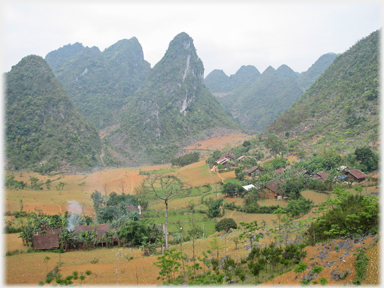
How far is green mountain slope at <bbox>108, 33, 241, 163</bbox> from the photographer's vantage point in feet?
217

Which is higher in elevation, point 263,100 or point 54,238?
point 263,100

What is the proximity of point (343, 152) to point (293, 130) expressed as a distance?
55.4 ft

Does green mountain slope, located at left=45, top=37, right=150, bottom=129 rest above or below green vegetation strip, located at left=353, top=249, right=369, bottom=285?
above

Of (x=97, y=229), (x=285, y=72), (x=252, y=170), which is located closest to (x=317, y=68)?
(x=285, y=72)

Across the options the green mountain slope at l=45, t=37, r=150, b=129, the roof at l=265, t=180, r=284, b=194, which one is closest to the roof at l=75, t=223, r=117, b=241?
the roof at l=265, t=180, r=284, b=194

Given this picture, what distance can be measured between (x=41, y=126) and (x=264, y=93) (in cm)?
10019

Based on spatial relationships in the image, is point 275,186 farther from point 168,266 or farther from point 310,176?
point 168,266

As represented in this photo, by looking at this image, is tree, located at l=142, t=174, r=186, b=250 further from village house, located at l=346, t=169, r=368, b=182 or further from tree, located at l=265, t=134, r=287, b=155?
village house, located at l=346, t=169, r=368, b=182

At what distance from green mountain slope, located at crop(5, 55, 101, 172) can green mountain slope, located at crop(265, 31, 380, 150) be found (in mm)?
37238

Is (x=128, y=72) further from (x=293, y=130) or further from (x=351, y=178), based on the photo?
(x=351, y=178)

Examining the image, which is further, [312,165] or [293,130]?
[293,130]

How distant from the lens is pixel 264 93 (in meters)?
123

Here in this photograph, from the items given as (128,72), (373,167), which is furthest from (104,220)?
(128,72)

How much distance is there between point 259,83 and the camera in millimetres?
134375
